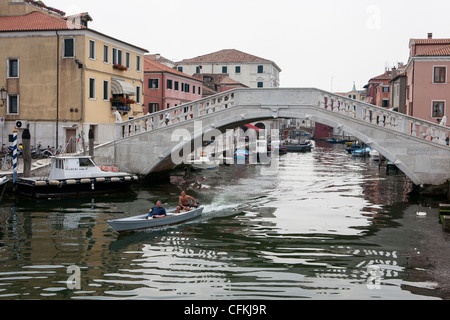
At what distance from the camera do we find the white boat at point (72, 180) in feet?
67.7

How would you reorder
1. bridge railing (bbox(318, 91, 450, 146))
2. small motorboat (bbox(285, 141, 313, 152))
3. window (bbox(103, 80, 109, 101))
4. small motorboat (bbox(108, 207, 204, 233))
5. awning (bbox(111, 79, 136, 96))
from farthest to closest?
small motorboat (bbox(285, 141, 313, 152))
awning (bbox(111, 79, 136, 96))
window (bbox(103, 80, 109, 101))
bridge railing (bbox(318, 91, 450, 146))
small motorboat (bbox(108, 207, 204, 233))

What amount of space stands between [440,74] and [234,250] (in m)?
27.2

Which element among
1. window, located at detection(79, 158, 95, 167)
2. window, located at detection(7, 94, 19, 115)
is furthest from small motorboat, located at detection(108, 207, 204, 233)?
window, located at detection(7, 94, 19, 115)

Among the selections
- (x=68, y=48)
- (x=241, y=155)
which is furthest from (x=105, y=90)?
(x=241, y=155)

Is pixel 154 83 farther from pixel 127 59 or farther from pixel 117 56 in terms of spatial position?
pixel 117 56

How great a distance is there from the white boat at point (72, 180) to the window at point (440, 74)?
74.4 feet

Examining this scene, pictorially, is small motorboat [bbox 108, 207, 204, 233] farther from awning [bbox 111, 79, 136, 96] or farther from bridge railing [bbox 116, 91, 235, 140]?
awning [bbox 111, 79, 136, 96]

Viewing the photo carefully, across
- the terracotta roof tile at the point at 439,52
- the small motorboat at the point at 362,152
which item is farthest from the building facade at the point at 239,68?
the terracotta roof tile at the point at 439,52

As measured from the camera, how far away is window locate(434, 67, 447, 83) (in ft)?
115

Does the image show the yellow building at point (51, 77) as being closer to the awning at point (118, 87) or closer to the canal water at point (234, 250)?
the awning at point (118, 87)

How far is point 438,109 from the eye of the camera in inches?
1401

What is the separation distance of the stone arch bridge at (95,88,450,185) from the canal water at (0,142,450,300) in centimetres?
178

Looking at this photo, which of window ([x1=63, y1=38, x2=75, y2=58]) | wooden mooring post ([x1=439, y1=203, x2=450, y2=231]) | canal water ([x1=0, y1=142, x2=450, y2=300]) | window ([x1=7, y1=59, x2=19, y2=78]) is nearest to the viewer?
canal water ([x1=0, y1=142, x2=450, y2=300])
